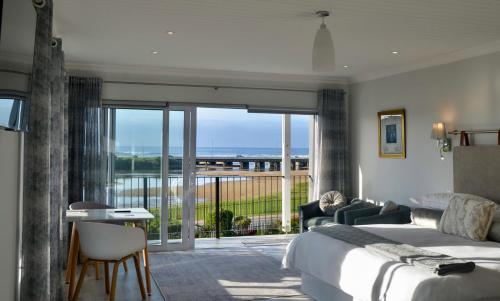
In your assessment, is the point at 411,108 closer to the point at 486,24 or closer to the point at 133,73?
the point at 486,24

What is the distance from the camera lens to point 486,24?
4324 millimetres

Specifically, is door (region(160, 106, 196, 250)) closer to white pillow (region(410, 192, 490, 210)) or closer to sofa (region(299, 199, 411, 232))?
sofa (region(299, 199, 411, 232))

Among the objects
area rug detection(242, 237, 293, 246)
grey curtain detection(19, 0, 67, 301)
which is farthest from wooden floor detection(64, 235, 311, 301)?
grey curtain detection(19, 0, 67, 301)

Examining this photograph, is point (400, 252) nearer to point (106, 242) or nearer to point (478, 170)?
point (478, 170)

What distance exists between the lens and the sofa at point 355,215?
5.57 meters

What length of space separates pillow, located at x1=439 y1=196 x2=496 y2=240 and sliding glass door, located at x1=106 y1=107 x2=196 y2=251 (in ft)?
11.5

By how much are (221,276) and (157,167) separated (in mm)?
2112

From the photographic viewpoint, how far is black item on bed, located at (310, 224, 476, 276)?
9.96ft

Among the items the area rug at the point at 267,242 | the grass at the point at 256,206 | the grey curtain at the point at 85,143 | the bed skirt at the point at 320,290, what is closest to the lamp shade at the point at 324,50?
the bed skirt at the point at 320,290

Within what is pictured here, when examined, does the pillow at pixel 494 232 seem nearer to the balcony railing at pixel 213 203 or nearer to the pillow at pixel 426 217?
the pillow at pixel 426 217

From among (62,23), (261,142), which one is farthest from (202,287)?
(261,142)

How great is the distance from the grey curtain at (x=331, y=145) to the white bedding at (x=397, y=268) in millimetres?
2475

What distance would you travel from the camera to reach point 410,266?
3193 mm

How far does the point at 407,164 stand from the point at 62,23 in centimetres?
449
